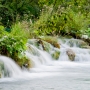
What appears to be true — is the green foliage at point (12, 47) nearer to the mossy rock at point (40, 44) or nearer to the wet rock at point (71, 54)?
the mossy rock at point (40, 44)

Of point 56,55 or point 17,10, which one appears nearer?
point 56,55

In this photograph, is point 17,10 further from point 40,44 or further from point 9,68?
point 9,68

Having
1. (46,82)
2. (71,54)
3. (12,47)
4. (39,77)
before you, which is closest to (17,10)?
(71,54)

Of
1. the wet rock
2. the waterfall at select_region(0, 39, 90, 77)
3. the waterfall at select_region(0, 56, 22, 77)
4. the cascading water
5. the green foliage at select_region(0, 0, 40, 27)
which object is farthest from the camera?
the green foliage at select_region(0, 0, 40, 27)

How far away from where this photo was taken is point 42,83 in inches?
→ 311

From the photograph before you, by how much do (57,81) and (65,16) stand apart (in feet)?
15.8

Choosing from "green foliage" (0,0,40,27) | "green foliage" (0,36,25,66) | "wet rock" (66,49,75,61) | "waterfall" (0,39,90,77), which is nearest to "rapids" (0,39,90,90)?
"waterfall" (0,39,90,77)

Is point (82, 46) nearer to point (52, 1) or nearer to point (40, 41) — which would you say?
point (40, 41)

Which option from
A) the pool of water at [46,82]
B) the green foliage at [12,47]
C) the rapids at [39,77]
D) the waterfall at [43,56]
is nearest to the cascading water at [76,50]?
the waterfall at [43,56]

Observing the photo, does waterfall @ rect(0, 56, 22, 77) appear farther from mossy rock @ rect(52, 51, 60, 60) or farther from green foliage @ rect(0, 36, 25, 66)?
mossy rock @ rect(52, 51, 60, 60)

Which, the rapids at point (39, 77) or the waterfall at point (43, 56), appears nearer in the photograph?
the rapids at point (39, 77)

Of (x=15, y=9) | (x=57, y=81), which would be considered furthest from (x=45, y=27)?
(x=15, y=9)

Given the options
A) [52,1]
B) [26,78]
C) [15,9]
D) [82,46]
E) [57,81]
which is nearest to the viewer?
[52,1]

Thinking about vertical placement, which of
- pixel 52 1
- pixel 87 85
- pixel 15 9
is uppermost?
pixel 15 9
